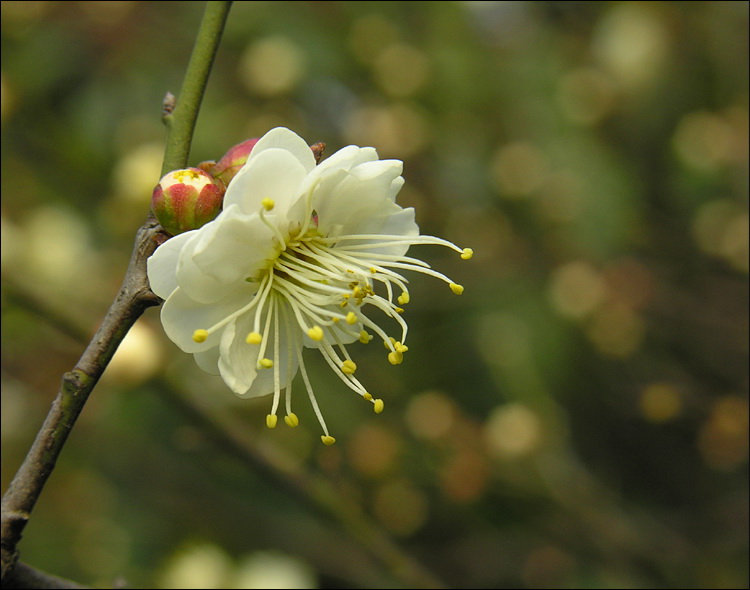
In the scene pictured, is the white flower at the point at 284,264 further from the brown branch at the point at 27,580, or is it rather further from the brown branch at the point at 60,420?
the brown branch at the point at 27,580

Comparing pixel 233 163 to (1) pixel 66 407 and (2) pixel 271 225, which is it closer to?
(2) pixel 271 225

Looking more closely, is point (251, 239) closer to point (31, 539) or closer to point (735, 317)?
point (31, 539)

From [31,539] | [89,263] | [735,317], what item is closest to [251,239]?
[89,263]

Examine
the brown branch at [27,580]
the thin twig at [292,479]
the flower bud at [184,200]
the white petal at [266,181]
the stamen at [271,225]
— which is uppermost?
the white petal at [266,181]

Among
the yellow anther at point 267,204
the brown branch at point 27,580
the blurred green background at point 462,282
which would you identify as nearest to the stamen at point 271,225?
the yellow anther at point 267,204

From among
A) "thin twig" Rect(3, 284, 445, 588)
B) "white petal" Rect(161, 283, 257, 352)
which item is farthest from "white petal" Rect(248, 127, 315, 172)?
"thin twig" Rect(3, 284, 445, 588)

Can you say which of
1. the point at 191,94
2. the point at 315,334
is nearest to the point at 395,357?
the point at 315,334
